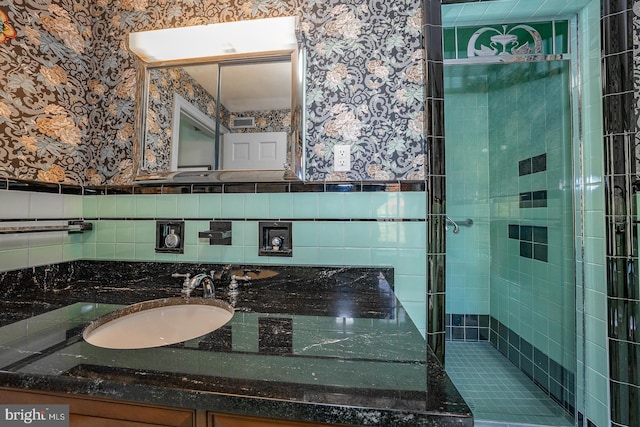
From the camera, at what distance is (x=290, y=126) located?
109cm

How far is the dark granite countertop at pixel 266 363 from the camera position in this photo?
410 millimetres

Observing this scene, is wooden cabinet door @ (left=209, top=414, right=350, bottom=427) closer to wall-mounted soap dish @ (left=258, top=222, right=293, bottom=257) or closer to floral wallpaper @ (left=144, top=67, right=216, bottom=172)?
wall-mounted soap dish @ (left=258, top=222, right=293, bottom=257)

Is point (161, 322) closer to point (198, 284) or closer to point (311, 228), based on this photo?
point (198, 284)

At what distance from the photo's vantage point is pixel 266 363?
508 mm

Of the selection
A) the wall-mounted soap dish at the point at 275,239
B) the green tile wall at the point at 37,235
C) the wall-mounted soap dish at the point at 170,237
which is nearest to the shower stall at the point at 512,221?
the wall-mounted soap dish at the point at 275,239

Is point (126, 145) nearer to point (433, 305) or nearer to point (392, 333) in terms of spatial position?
point (392, 333)

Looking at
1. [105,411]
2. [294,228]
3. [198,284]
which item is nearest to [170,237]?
[198,284]

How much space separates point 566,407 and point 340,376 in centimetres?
154

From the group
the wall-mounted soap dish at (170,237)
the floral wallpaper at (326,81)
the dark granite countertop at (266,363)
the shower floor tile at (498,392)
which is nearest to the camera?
the dark granite countertop at (266,363)

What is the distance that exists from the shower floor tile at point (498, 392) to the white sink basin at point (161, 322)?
125 centimetres

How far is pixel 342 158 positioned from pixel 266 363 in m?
0.82

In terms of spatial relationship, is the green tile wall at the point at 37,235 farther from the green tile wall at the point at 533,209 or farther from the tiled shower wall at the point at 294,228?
the green tile wall at the point at 533,209

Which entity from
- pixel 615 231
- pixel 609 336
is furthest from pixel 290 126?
pixel 609 336

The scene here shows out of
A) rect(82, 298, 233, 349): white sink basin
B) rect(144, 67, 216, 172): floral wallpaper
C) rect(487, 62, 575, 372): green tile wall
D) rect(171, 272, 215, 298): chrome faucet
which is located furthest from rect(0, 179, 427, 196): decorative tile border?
rect(487, 62, 575, 372): green tile wall
